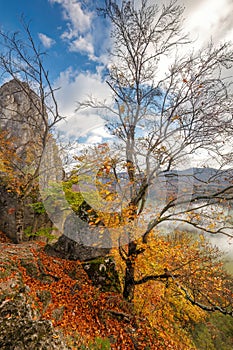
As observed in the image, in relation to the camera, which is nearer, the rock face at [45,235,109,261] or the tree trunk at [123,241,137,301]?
the tree trunk at [123,241,137,301]

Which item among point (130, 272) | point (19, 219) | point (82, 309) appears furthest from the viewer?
point (19, 219)

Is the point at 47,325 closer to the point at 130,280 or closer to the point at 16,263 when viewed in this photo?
the point at 16,263

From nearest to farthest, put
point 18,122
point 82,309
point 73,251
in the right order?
1. point 82,309
2. point 73,251
3. point 18,122

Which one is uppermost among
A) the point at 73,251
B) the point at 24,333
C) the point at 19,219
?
the point at 19,219

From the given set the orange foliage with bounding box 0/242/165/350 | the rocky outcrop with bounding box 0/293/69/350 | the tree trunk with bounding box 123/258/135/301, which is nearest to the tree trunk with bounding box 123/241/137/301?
the tree trunk with bounding box 123/258/135/301

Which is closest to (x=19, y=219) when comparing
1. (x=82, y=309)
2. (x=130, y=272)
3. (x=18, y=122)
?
(x=82, y=309)

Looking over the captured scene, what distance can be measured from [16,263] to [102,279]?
3670 millimetres

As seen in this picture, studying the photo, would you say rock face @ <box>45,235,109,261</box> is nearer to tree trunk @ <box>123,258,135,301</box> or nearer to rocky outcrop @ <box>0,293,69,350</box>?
tree trunk @ <box>123,258,135,301</box>

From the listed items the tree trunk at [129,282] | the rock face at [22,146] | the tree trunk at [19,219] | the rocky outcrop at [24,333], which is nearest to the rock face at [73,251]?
the tree trunk at [129,282]

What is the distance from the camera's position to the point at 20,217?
11.6m

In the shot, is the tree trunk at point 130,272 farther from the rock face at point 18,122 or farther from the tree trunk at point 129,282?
the rock face at point 18,122

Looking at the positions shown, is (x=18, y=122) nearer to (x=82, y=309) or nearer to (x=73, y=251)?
(x=73, y=251)

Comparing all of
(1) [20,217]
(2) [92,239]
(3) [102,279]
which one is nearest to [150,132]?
(2) [92,239]

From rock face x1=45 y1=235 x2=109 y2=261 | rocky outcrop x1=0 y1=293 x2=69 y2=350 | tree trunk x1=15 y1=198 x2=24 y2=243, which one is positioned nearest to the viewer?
rocky outcrop x1=0 y1=293 x2=69 y2=350
